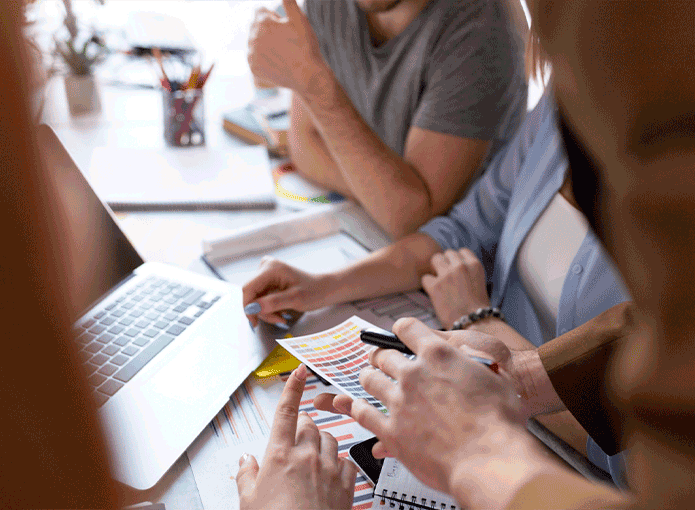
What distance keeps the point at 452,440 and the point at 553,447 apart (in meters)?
0.30

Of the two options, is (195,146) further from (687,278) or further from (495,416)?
(687,278)

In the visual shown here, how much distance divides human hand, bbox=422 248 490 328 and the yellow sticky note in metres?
0.27

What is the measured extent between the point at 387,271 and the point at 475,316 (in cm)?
19

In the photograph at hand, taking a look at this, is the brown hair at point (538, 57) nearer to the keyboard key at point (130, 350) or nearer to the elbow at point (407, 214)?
the elbow at point (407, 214)

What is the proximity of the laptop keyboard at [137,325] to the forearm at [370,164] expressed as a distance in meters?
0.45

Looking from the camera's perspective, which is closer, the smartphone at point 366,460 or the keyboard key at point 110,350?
the smartphone at point 366,460

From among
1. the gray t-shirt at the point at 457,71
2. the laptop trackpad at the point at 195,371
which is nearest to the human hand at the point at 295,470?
the laptop trackpad at the point at 195,371

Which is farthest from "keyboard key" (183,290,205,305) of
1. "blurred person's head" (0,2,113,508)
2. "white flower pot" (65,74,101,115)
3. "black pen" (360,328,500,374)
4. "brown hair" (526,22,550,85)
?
"white flower pot" (65,74,101,115)

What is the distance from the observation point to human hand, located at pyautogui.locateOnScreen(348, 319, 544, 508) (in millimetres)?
433

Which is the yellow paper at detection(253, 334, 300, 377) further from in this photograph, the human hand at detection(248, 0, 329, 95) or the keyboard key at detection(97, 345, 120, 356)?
the human hand at detection(248, 0, 329, 95)

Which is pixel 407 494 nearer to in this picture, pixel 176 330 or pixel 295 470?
pixel 295 470

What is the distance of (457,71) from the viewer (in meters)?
1.16

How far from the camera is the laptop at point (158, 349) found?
2.08 feet

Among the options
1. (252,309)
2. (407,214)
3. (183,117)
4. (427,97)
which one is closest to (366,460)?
(252,309)
